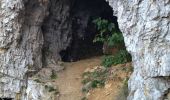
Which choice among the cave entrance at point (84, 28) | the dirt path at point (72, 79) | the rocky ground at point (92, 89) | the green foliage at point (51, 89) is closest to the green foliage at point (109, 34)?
the rocky ground at point (92, 89)

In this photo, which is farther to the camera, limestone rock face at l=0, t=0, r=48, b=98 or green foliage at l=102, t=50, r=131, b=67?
limestone rock face at l=0, t=0, r=48, b=98

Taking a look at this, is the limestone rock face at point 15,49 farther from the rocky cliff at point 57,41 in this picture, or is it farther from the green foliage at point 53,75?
the green foliage at point 53,75

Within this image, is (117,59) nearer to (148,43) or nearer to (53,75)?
(53,75)

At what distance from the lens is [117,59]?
1343 cm

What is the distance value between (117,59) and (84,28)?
18.8 feet

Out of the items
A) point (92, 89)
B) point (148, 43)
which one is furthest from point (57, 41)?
point (148, 43)

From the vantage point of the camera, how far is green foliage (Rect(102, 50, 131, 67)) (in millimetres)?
13164

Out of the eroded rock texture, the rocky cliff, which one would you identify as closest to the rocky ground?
the eroded rock texture

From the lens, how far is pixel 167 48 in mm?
9953

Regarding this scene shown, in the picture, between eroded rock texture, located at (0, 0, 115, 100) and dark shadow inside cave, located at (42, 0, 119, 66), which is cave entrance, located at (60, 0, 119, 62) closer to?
dark shadow inside cave, located at (42, 0, 119, 66)

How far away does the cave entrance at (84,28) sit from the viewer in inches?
707

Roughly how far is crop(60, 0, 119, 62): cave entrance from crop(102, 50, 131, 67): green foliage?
3.87 m

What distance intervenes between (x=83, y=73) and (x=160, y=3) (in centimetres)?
519

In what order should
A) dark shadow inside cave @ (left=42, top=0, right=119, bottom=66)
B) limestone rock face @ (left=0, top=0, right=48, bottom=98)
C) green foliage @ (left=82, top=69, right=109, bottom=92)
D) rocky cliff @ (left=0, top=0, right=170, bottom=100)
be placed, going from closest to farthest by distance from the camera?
1. rocky cliff @ (left=0, top=0, right=170, bottom=100)
2. green foliage @ (left=82, top=69, right=109, bottom=92)
3. limestone rock face @ (left=0, top=0, right=48, bottom=98)
4. dark shadow inside cave @ (left=42, top=0, right=119, bottom=66)
